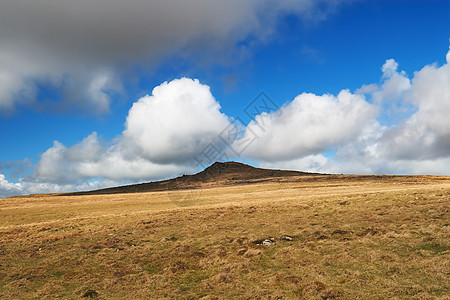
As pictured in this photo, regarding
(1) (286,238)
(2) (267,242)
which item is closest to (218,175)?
(1) (286,238)

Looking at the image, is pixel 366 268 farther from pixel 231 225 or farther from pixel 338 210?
pixel 338 210

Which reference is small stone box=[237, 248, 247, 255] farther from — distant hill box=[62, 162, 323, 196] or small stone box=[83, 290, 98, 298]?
distant hill box=[62, 162, 323, 196]

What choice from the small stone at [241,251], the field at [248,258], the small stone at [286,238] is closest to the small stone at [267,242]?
the field at [248,258]

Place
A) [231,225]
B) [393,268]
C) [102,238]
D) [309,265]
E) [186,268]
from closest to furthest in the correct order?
1. [393,268]
2. [309,265]
3. [186,268]
4. [102,238]
5. [231,225]

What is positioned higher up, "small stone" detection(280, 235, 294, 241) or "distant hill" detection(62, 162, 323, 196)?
"distant hill" detection(62, 162, 323, 196)

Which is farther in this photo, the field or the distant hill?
the distant hill

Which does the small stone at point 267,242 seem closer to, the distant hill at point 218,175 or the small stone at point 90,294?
the small stone at point 90,294

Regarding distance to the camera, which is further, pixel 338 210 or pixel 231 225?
pixel 338 210

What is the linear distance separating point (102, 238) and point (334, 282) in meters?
17.3

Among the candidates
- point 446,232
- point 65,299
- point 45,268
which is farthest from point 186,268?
point 446,232

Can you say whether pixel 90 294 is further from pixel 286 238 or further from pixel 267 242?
pixel 286 238

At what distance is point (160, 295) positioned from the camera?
10.4 meters

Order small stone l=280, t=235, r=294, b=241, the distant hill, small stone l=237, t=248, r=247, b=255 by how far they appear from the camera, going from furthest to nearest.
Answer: the distant hill < small stone l=280, t=235, r=294, b=241 < small stone l=237, t=248, r=247, b=255

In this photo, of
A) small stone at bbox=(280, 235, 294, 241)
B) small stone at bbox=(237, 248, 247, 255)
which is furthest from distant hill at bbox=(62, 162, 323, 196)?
small stone at bbox=(237, 248, 247, 255)
